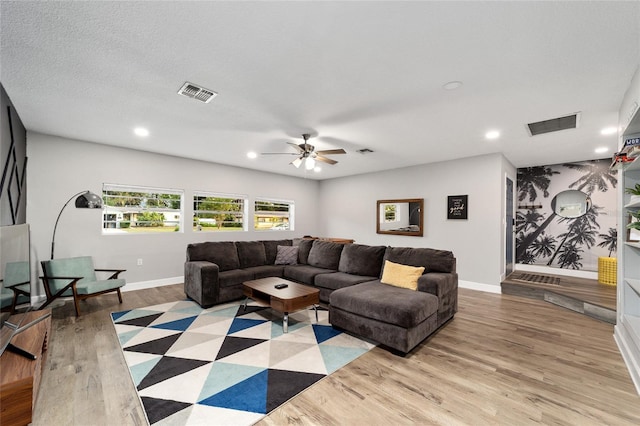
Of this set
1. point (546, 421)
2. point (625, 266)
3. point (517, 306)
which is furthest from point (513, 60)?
point (517, 306)

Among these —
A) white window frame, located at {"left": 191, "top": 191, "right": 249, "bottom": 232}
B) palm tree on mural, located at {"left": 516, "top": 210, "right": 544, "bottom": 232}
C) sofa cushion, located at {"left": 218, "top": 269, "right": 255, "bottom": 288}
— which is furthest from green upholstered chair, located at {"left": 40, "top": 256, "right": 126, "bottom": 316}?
palm tree on mural, located at {"left": 516, "top": 210, "right": 544, "bottom": 232}

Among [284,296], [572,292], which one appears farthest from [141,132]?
[572,292]

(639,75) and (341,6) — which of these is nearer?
(341,6)

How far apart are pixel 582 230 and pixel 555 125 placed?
3.43m

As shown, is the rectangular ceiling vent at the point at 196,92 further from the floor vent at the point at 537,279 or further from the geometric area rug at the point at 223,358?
the floor vent at the point at 537,279

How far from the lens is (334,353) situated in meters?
2.67

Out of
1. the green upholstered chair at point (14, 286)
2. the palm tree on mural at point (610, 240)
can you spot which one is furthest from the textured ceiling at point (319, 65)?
the palm tree on mural at point (610, 240)

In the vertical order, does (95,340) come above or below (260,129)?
below

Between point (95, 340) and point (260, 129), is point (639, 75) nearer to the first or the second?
point (260, 129)

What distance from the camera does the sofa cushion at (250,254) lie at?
493cm

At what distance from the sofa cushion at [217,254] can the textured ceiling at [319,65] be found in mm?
1858

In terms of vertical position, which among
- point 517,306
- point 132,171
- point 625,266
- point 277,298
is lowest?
point 517,306

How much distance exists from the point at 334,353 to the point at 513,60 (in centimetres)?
300

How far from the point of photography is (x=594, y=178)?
5535 mm
